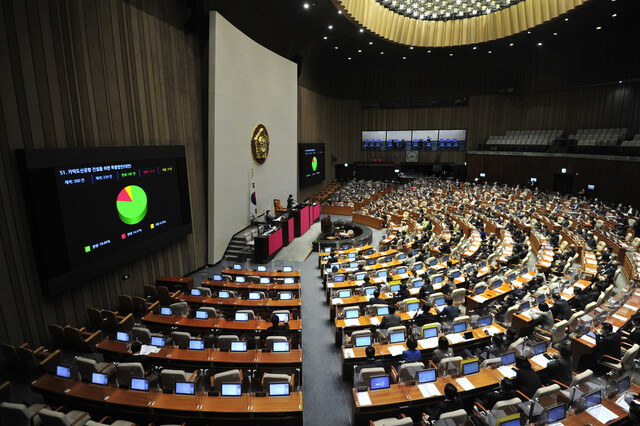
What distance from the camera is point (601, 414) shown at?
200 inches

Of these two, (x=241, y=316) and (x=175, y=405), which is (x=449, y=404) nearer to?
(x=175, y=405)

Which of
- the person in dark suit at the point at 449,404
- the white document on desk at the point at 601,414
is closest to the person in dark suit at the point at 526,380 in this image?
the white document on desk at the point at 601,414

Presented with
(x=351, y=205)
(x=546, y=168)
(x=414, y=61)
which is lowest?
(x=351, y=205)

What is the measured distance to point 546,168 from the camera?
27984 mm

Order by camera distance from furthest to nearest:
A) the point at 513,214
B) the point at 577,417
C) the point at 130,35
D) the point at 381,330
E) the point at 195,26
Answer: the point at 513,214 → the point at 195,26 → the point at 130,35 → the point at 381,330 → the point at 577,417

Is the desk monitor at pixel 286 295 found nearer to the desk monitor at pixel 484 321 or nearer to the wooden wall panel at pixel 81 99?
the wooden wall panel at pixel 81 99

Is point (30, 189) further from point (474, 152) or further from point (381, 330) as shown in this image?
point (474, 152)

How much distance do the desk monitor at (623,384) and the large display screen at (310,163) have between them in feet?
73.6

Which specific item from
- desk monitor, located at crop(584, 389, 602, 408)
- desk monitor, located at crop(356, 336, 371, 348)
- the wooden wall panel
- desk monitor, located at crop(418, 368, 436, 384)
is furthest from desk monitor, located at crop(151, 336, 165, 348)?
desk monitor, located at crop(584, 389, 602, 408)

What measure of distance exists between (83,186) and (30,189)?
4.11 feet

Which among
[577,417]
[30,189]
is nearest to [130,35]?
[30,189]

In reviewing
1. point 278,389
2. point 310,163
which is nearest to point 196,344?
point 278,389

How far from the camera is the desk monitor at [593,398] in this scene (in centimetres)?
516

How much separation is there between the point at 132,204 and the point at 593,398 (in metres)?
11.5
